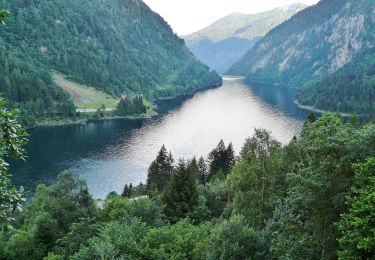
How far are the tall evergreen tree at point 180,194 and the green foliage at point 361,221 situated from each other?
4065cm

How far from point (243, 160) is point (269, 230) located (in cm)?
1605

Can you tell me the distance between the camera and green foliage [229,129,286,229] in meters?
43.2

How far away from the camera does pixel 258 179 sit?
146ft

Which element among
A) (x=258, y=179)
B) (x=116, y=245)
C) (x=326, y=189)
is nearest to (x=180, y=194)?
(x=258, y=179)

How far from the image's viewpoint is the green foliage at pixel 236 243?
27.9m

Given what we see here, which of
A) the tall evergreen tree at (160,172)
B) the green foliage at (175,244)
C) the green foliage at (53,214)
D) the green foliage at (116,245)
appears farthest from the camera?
the tall evergreen tree at (160,172)

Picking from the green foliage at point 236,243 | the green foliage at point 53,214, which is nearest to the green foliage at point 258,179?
the green foliage at point 236,243

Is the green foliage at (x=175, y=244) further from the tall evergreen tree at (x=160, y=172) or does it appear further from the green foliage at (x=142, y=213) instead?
the tall evergreen tree at (x=160, y=172)

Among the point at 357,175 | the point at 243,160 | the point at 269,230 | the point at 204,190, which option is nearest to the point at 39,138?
the point at 204,190

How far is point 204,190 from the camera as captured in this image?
6688 cm

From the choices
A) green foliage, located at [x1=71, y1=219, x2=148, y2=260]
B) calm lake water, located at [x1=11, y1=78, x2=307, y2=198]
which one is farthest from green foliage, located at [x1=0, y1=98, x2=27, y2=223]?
calm lake water, located at [x1=11, y1=78, x2=307, y2=198]

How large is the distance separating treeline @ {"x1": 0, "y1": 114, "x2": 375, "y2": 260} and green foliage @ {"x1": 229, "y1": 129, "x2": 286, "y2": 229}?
0.12 meters

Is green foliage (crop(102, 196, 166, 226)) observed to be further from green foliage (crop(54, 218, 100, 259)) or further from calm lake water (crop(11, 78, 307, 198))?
calm lake water (crop(11, 78, 307, 198))

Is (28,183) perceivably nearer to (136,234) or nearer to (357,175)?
(136,234)
